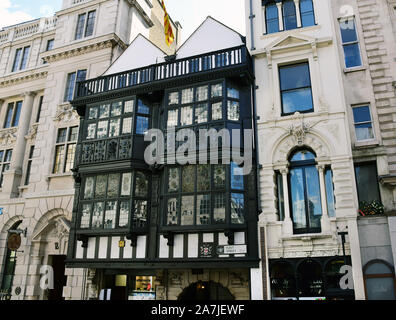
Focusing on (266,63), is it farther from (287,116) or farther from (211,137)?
(211,137)

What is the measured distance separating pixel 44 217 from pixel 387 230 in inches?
Answer: 715

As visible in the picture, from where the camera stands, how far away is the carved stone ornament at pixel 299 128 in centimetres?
1454

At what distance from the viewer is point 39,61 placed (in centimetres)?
2567

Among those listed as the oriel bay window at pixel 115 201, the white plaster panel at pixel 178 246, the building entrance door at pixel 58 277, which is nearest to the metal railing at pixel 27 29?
the oriel bay window at pixel 115 201

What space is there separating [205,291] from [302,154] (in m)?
7.82

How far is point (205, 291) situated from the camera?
15461 millimetres

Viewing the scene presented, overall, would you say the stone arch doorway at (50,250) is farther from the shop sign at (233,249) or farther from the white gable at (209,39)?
the white gable at (209,39)

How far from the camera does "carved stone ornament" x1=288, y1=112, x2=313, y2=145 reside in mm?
14539

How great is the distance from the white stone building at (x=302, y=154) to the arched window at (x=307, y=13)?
0.05 metres

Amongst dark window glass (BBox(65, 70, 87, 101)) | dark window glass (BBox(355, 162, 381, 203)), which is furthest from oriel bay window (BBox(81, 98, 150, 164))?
dark window glass (BBox(355, 162, 381, 203))

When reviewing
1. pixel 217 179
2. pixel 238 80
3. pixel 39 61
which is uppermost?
pixel 39 61

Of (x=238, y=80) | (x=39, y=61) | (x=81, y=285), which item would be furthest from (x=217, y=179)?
(x=39, y=61)

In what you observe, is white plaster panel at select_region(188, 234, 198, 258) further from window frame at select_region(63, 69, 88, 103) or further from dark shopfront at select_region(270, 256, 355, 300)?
window frame at select_region(63, 69, 88, 103)
